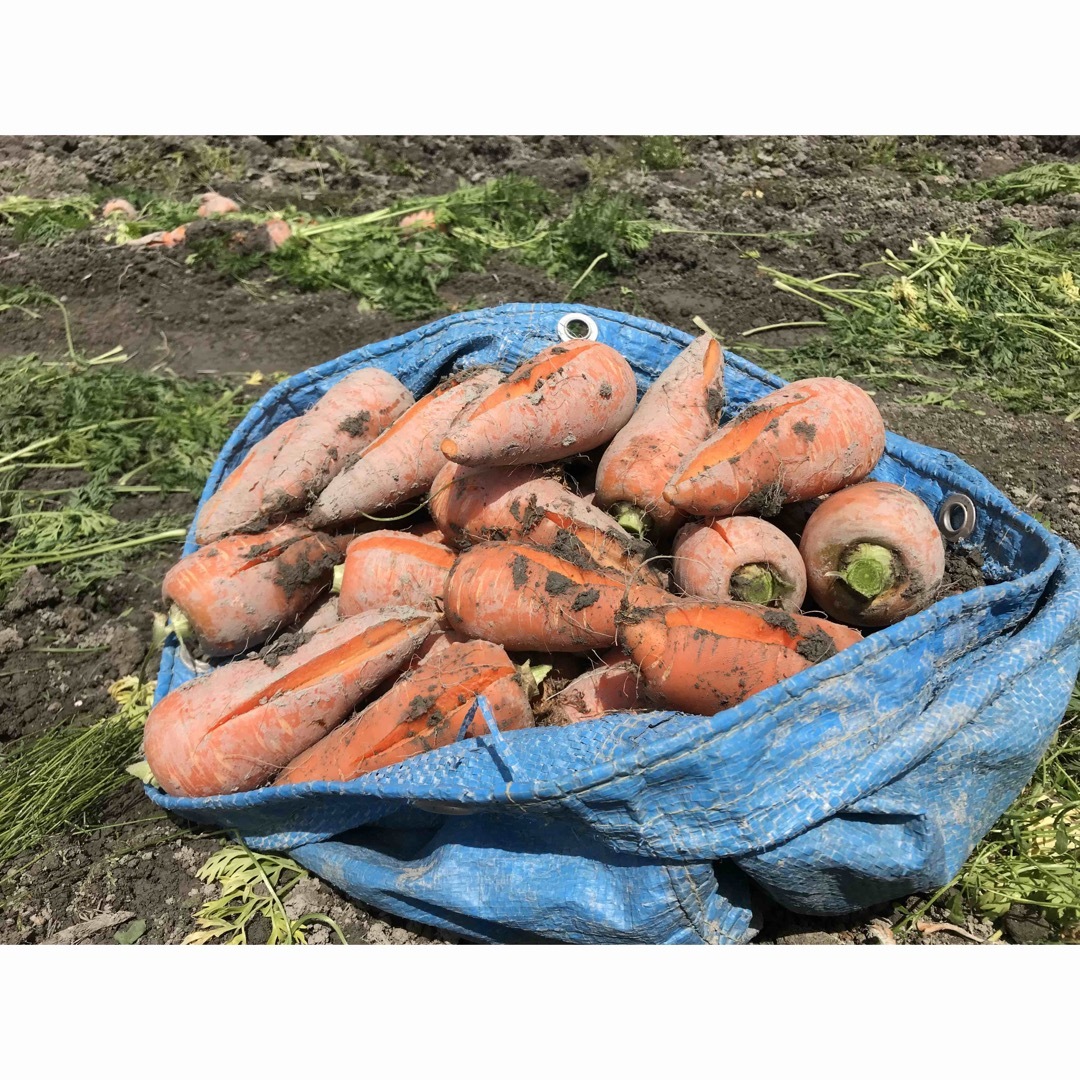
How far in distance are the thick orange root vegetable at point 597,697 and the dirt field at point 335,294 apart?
0.74 metres

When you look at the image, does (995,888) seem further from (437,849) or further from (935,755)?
(437,849)

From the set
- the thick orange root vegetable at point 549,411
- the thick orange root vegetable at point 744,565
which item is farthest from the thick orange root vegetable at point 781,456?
the thick orange root vegetable at point 549,411

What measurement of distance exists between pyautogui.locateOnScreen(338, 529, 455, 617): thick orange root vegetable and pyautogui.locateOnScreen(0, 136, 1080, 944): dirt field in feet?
2.90

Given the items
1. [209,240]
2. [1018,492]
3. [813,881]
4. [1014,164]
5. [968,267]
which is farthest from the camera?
[1014,164]

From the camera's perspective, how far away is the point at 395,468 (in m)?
2.80

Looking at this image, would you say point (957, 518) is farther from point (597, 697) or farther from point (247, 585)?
point (247, 585)

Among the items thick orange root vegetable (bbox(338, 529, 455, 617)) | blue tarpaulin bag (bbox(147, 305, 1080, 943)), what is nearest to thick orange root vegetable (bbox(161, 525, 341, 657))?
thick orange root vegetable (bbox(338, 529, 455, 617))

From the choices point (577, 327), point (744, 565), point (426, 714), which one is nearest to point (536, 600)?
point (426, 714)

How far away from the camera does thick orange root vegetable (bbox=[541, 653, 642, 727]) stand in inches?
91.8

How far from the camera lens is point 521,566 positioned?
237 centimetres

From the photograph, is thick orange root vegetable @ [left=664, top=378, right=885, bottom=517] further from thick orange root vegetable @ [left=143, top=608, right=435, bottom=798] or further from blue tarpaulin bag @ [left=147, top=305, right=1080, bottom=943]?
thick orange root vegetable @ [left=143, top=608, right=435, bottom=798]

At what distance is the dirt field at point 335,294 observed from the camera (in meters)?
2.55

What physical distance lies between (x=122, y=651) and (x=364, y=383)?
4.59 feet

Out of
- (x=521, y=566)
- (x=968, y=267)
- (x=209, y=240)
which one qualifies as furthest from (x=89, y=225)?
(x=968, y=267)
